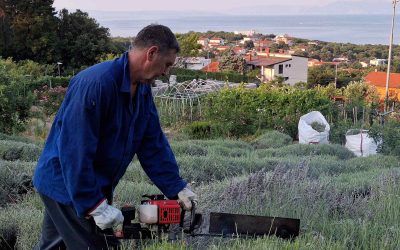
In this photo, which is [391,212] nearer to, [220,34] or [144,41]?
[144,41]

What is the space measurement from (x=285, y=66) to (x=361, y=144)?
5207 cm

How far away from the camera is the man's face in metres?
2.66

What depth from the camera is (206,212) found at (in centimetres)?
407

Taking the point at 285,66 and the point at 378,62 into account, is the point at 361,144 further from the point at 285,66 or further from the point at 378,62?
the point at 378,62

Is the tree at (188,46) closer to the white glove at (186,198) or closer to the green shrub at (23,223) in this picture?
the green shrub at (23,223)

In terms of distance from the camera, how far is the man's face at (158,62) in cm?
266

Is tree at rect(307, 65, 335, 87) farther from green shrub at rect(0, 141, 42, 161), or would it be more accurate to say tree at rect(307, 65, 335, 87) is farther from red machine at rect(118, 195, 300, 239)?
red machine at rect(118, 195, 300, 239)

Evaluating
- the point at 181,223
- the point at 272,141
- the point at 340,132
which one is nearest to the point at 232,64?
the point at 340,132

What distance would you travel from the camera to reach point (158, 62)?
2.67 m

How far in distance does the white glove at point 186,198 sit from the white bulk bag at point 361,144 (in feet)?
32.5

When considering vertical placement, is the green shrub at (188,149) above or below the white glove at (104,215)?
below

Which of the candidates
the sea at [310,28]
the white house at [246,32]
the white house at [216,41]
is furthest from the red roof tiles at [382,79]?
the white house at [246,32]

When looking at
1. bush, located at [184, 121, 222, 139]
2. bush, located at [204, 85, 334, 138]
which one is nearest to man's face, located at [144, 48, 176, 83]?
bush, located at [184, 121, 222, 139]

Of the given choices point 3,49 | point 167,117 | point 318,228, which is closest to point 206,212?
point 318,228
